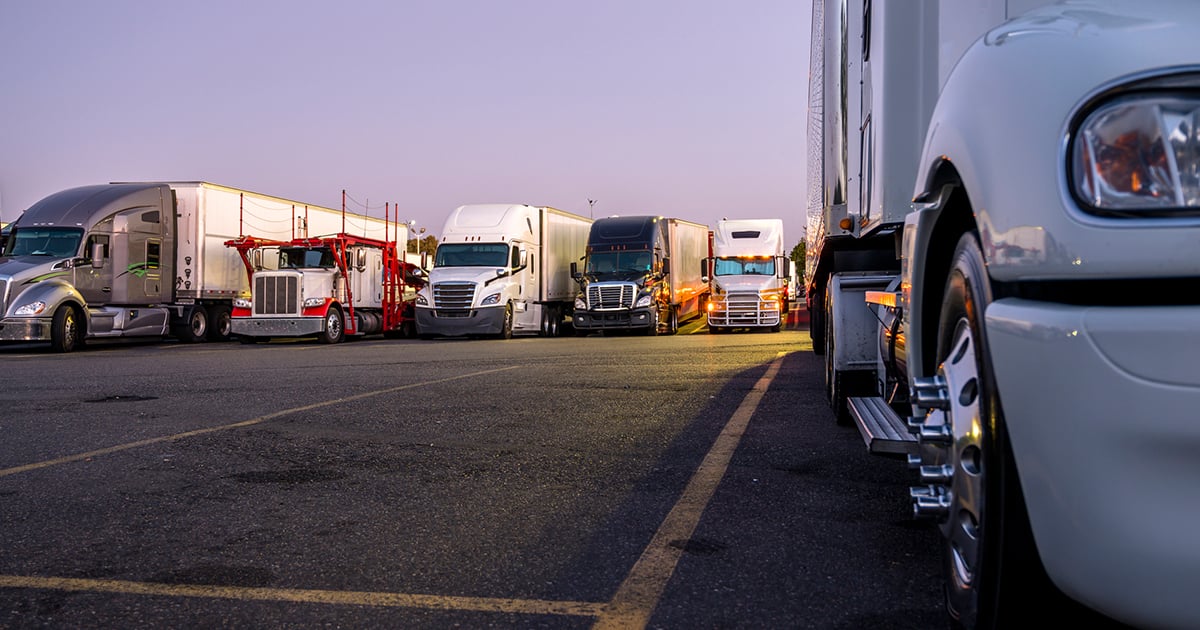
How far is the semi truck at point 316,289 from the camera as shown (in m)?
24.5

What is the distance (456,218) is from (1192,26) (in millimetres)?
26386

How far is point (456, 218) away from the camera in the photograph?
27.5 metres

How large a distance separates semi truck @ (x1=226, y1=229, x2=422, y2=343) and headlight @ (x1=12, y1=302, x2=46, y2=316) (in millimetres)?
5184

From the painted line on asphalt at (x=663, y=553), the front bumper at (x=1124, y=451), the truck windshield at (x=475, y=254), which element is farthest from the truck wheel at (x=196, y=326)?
the front bumper at (x=1124, y=451)

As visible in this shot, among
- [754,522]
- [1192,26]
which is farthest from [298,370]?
[1192,26]

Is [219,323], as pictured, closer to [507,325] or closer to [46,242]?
[46,242]

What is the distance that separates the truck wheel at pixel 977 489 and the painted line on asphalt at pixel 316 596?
1157mm

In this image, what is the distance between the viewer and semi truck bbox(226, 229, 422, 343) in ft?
80.3

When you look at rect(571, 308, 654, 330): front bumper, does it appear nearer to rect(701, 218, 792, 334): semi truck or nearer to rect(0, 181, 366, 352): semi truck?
rect(701, 218, 792, 334): semi truck

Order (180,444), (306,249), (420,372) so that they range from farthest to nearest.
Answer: (306,249) → (420,372) → (180,444)

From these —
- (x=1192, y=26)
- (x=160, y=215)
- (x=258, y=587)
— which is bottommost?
(x=258, y=587)

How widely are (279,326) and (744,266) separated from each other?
1293 centimetres

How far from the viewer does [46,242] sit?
21344mm

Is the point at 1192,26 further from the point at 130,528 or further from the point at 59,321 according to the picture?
the point at 59,321
